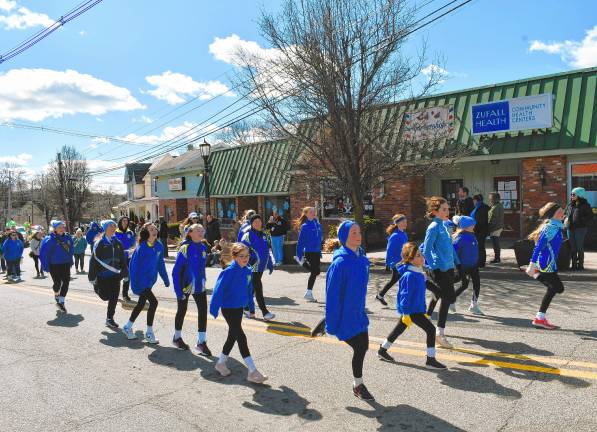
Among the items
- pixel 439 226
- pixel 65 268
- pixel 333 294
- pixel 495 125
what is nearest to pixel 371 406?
pixel 333 294

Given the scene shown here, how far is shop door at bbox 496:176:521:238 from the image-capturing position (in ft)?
56.3

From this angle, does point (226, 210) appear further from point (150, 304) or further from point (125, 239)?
point (150, 304)

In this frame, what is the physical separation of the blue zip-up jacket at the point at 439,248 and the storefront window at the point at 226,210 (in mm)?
22496

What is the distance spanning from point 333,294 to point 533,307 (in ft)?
16.3

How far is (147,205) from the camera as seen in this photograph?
4825cm

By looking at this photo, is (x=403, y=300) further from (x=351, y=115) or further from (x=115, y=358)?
(x=351, y=115)

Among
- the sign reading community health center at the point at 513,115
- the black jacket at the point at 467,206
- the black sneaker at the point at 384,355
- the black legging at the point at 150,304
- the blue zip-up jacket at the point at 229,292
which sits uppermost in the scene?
the sign reading community health center at the point at 513,115

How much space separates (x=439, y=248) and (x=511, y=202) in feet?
41.8

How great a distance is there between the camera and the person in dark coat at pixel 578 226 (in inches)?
415

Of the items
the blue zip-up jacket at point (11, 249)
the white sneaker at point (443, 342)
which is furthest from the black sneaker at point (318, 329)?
the blue zip-up jacket at point (11, 249)

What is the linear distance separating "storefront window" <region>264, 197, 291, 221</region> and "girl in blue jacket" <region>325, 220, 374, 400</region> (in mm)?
19684

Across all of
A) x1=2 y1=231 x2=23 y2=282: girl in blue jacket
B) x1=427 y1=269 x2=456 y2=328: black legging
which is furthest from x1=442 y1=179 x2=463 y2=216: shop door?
x1=2 y1=231 x2=23 y2=282: girl in blue jacket

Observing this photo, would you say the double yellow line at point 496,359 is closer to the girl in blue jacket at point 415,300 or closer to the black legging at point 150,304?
the girl in blue jacket at point 415,300

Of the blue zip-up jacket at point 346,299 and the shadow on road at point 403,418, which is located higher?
the blue zip-up jacket at point 346,299
